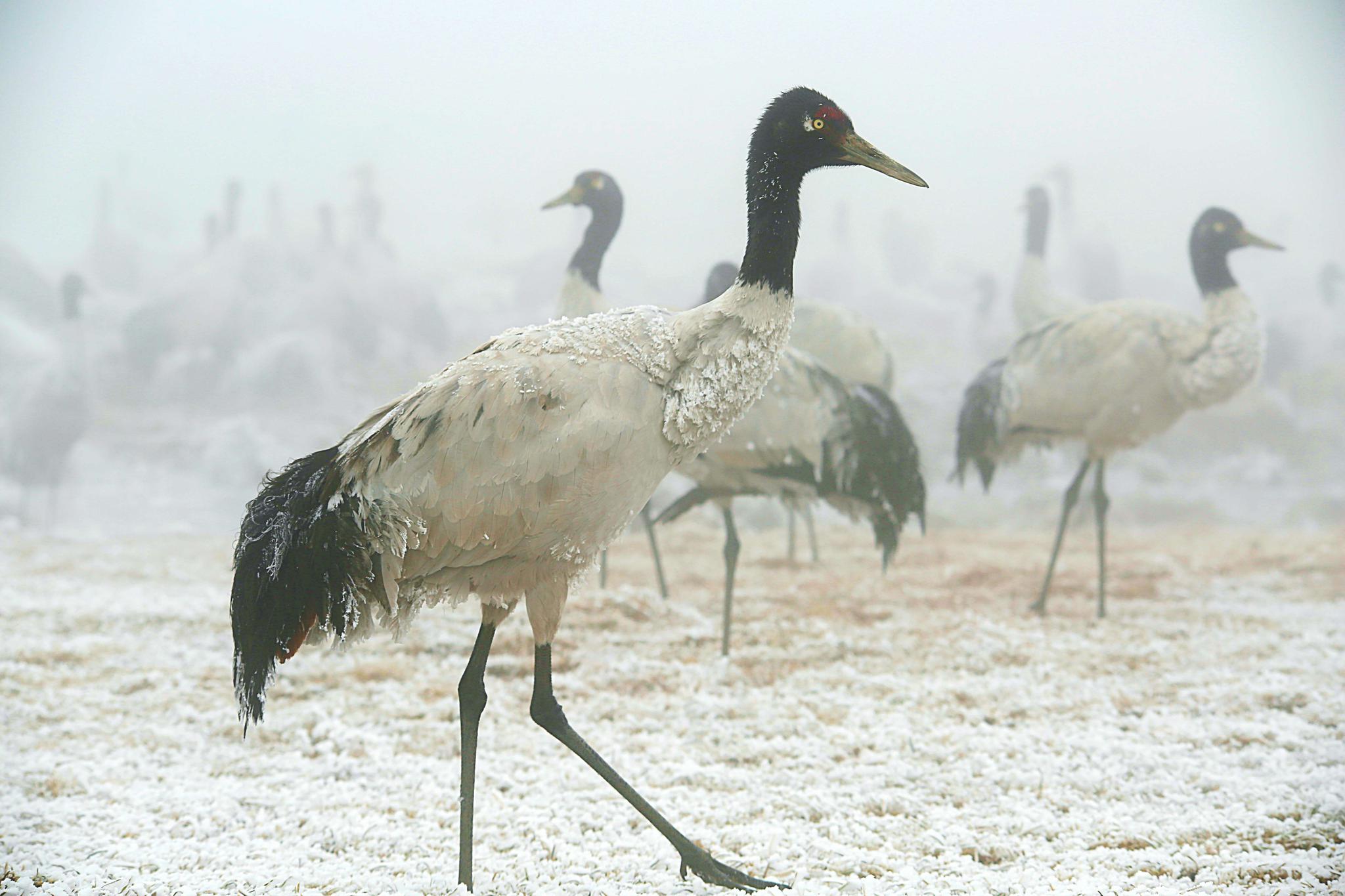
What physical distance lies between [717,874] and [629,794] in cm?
24

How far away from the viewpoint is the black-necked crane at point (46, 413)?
7219 mm

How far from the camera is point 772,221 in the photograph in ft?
6.72

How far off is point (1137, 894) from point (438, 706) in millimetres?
2188

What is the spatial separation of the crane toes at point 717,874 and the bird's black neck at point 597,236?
2810 millimetres

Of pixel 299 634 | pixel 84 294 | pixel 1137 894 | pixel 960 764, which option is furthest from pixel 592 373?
pixel 84 294

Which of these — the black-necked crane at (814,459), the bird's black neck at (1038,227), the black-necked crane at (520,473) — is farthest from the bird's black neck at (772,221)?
the bird's black neck at (1038,227)

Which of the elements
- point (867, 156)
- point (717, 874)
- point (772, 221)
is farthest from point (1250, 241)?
point (717, 874)

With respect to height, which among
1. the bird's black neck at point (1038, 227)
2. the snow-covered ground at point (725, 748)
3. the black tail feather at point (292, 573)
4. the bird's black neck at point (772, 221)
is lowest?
the snow-covered ground at point (725, 748)

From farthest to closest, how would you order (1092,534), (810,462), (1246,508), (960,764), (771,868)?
(1246,508)
(1092,534)
(810,462)
(960,764)
(771,868)

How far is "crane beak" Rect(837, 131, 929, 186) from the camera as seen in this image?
212 cm

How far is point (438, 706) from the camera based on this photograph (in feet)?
11.1

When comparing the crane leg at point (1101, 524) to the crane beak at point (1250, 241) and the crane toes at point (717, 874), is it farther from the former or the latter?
the crane toes at point (717, 874)

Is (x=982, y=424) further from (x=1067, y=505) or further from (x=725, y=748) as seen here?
(x=725, y=748)

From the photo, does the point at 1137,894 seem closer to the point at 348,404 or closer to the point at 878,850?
the point at 878,850
